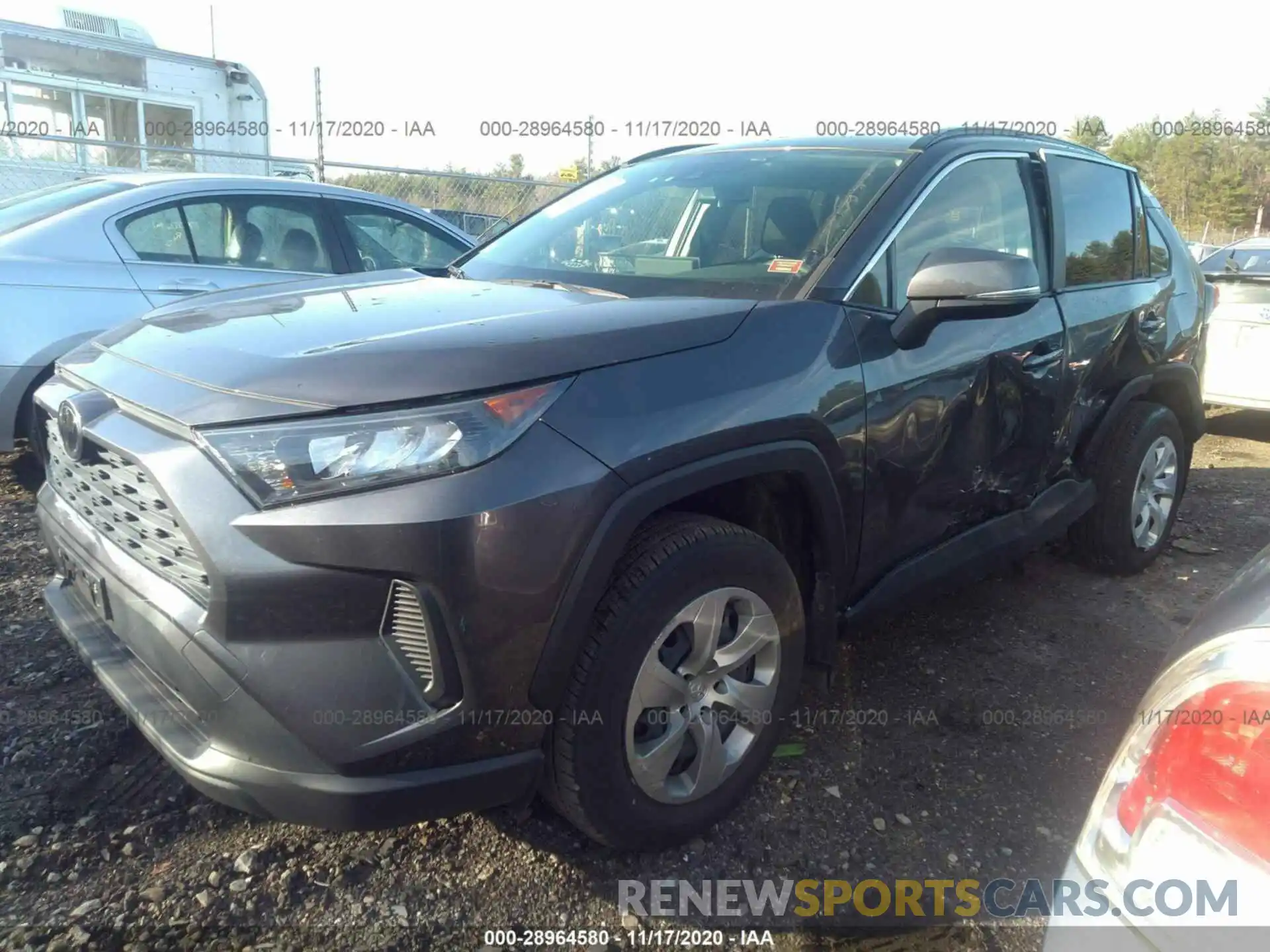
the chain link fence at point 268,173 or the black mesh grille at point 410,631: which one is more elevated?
the chain link fence at point 268,173

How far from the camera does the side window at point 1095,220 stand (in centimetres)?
361

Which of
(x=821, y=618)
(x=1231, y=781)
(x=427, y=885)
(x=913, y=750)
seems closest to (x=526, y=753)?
(x=427, y=885)

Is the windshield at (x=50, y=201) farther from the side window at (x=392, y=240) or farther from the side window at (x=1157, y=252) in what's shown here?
the side window at (x=1157, y=252)

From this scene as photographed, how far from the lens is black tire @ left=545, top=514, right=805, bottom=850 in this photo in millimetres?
1991

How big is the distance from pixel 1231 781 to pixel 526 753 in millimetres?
1268

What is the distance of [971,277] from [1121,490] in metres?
1.92

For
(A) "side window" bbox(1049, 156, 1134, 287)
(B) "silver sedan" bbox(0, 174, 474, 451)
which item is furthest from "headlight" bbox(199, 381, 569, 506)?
(A) "side window" bbox(1049, 156, 1134, 287)

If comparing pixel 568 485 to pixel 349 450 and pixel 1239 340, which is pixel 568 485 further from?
pixel 1239 340

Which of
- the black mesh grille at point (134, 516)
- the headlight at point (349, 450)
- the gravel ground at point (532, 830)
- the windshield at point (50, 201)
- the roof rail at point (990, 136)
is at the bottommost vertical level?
the gravel ground at point (532, 830)

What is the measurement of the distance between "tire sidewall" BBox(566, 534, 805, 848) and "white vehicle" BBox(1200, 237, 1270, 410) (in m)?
6.02

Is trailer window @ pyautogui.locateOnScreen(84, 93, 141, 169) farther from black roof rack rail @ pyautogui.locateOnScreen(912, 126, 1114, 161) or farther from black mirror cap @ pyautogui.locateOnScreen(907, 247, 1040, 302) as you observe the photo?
Result: black mirror cap @ pyautogui.locateOnScreen(907, 247, 1040, 302)

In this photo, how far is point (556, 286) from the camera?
9.19 ft

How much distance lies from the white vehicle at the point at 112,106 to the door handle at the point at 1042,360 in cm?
904

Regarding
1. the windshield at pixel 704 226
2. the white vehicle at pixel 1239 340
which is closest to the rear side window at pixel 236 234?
the windshield at pixel 704 226
